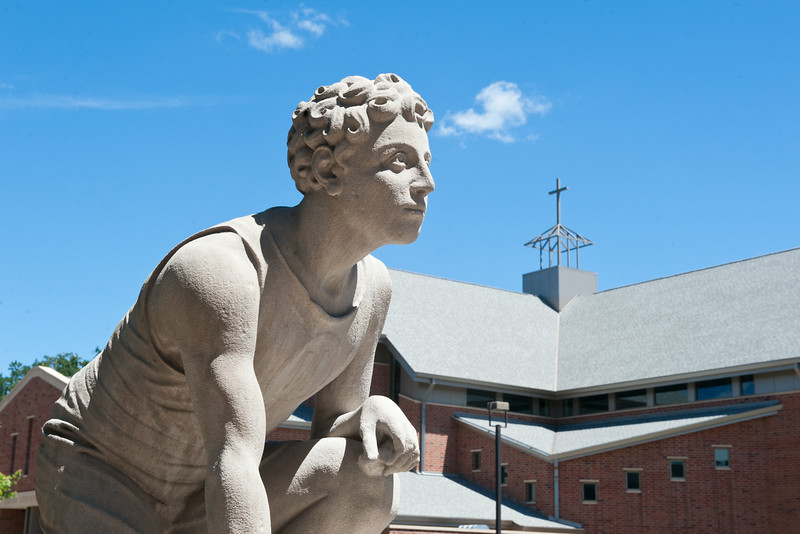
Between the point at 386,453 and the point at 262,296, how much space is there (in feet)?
1.93

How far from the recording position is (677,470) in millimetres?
26078

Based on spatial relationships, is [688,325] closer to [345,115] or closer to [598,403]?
[598,403]

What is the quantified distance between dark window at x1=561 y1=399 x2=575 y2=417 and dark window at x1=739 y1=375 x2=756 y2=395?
694cm

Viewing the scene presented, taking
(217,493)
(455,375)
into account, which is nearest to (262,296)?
(217,493)

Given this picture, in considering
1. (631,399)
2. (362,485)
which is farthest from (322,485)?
(631,399)

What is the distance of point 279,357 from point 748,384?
27.2 metres

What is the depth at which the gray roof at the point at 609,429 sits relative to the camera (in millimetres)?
26141

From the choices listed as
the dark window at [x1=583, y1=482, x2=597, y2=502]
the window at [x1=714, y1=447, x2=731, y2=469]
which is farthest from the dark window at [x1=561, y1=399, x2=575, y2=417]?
the window at [x1=714, y1=447, x2=731, y2=469]

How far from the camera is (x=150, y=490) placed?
278cm

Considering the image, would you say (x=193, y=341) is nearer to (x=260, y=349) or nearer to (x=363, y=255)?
(x=260, y=349)

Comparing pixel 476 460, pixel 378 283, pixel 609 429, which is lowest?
pixel 378 283

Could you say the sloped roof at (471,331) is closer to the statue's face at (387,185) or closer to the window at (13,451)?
the window at (13,451)

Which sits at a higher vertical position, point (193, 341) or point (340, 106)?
point (340, 106)

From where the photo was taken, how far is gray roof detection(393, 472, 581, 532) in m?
25.1
